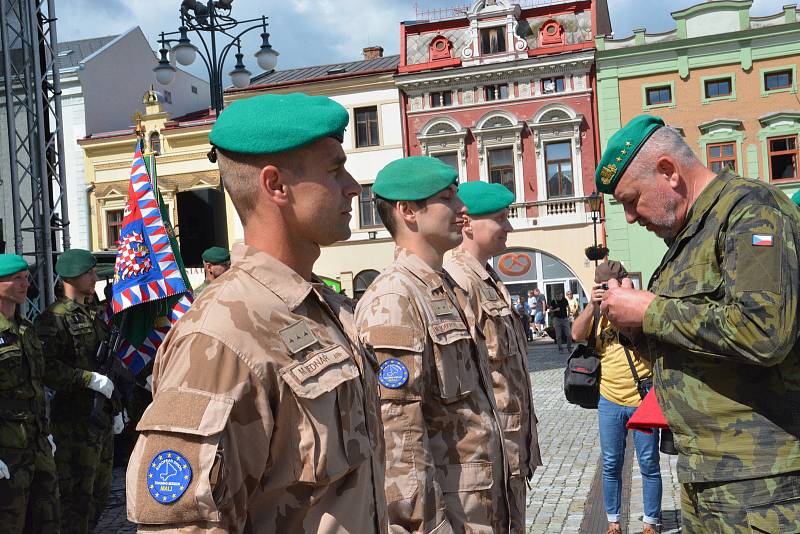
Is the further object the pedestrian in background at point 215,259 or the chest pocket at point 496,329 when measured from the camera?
the pedestrian in background at point 215,259

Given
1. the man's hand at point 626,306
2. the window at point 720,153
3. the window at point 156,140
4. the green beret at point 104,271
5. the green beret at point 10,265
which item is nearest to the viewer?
the man's hand at point 626,306

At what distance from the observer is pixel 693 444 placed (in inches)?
103

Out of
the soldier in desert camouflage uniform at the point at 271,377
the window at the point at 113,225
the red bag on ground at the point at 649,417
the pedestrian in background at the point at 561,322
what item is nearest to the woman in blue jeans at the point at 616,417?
the red bag on ground at the point at 649,417

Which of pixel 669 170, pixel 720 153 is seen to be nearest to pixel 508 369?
pixel 669 170

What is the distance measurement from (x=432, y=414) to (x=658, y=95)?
29012 mm

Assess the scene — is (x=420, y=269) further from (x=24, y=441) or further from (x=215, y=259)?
(x=215, y=259)

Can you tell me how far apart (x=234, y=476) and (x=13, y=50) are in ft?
30.6

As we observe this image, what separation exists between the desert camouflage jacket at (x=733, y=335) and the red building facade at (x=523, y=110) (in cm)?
2774

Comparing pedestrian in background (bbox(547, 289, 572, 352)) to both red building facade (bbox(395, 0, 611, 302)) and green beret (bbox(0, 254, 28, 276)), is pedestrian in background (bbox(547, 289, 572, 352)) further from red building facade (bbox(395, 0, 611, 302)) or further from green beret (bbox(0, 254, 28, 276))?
green beret (bbox(0, 254, 28, 276))

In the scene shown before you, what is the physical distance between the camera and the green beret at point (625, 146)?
276 cm

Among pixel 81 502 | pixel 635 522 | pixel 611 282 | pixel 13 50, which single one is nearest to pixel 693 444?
pixel 611 282

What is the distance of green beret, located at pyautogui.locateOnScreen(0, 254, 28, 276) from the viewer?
572 cm

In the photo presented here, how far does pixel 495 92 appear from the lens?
31.2 meters

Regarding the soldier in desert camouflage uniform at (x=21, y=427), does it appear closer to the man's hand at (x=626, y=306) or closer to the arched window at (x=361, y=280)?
the man's hand at (x=626, y=306)
